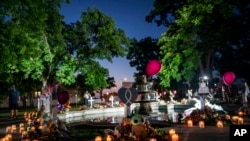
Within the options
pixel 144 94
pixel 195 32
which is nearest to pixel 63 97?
pixel 144 94

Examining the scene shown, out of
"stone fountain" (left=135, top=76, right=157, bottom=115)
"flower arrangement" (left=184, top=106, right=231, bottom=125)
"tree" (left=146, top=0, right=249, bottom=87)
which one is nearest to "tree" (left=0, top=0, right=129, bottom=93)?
"tree" (left=146, top=0, right=249, bottom=87)

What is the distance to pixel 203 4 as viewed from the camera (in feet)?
113

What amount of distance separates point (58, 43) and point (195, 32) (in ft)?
41.7

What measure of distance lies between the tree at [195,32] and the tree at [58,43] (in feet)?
22.0

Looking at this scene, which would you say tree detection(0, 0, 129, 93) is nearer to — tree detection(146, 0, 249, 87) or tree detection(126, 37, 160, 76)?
tree detection(146, 0, 249, 87)

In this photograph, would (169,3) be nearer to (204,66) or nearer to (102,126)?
(204,66)

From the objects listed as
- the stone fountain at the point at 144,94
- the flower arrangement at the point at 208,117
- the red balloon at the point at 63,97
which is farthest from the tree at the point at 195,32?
the red balloon at the point at 63,97

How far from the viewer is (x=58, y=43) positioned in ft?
129

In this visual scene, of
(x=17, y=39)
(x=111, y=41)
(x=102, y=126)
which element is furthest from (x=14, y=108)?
(x=111, y=41)

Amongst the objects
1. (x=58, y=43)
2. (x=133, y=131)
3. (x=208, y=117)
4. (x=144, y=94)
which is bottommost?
(x=133, y=131)

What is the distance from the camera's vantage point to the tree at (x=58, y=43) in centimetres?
2922

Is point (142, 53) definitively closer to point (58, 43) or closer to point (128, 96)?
point (58, 43)

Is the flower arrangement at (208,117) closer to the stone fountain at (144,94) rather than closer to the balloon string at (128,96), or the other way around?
the stone fountain at (144,94)

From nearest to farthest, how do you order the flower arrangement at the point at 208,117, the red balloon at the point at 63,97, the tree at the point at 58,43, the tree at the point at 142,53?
1. the red balloon at the point at 63,97
2. the flower arrangement at the point at 208,117
3. the tree at the point at 58,43
4. the tree at the point at 142,53
